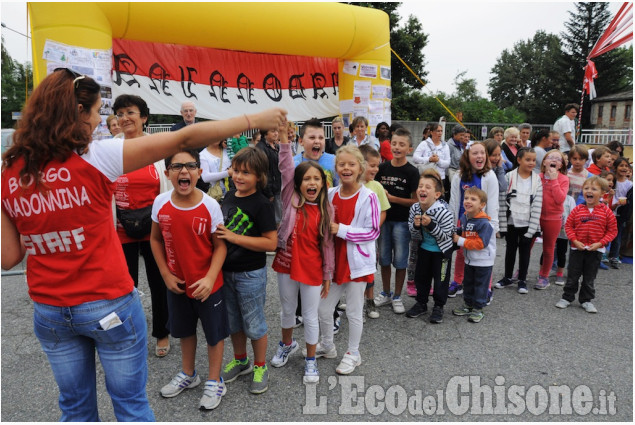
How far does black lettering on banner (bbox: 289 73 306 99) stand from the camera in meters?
8.98

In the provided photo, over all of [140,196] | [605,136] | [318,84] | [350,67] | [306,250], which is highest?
[350,67]

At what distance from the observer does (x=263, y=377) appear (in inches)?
116

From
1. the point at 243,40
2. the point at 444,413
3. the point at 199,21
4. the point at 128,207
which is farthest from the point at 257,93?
the point at 444,413

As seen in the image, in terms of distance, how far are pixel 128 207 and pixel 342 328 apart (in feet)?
6.83

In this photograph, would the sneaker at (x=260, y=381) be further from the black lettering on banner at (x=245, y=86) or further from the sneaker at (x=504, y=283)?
the black lettering on banner at (x=245, y=86)

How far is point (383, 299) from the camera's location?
4.45 metres

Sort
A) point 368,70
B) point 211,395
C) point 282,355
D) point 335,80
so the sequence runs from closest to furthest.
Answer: point 211,395, point 282,355, point 368,70, point 335,80

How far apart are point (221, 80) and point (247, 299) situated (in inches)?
249

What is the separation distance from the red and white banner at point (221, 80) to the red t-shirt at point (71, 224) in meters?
6.13

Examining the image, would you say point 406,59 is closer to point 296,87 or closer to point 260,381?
point 296,87

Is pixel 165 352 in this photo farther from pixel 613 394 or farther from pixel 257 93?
pixel 257 93

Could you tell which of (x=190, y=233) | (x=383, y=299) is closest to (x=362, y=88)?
(x=383, y=299)

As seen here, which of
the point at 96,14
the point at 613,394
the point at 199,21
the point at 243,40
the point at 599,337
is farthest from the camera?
the point at 243,40

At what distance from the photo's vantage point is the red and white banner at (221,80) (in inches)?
289
